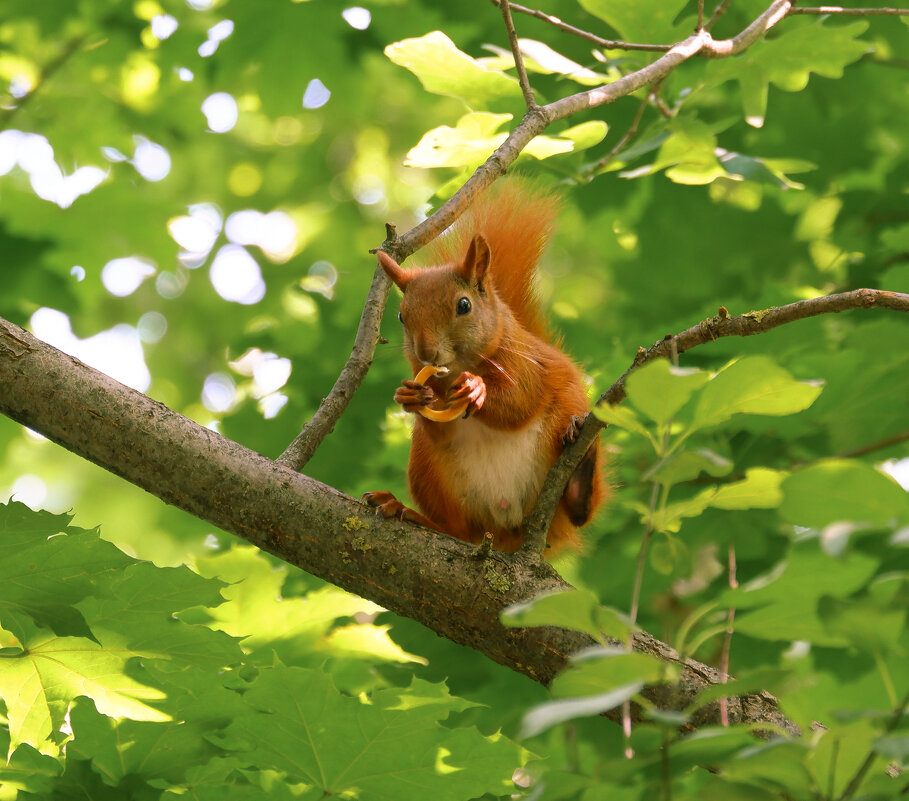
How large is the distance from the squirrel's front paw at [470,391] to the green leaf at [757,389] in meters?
0.93

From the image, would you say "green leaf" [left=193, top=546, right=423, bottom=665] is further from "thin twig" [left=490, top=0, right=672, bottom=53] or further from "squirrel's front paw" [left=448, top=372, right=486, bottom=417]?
"thin twig" [left=490, top=0, right=672, bottom=53]

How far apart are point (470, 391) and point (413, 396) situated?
5.2 inches

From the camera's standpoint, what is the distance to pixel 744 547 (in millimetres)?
2584

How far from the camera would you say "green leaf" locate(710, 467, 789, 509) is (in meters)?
0.94

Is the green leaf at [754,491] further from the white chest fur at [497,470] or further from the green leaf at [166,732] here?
the white chest fur at [497,470]

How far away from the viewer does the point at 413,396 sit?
173 centimetres

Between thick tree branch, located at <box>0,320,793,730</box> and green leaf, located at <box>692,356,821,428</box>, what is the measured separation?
660 mm

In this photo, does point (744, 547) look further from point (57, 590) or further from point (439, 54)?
point (57, 590)

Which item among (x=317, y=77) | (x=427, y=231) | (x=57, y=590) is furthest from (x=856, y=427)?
(x=317, y=77)

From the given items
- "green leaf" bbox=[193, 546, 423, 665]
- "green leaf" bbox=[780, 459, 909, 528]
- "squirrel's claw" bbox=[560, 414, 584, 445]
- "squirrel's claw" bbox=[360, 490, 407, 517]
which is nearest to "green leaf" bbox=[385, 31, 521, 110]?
"squirrel's claw" bbox=[560, 414, 584, 445]

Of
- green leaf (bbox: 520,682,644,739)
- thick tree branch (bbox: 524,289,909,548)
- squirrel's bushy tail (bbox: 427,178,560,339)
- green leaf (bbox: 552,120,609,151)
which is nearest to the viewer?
green leaf (bbox: 520,682,644,739)

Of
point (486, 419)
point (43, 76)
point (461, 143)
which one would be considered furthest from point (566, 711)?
point (43, 76)

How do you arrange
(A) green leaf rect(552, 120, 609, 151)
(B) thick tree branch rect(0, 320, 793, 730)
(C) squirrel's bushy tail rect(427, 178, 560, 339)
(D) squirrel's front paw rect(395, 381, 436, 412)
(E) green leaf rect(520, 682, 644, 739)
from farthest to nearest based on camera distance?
(C) squirrel's bushy tail rect(427, 178, 560, 339) < (A) green leaf rect(552, 120, 609, 151) < (D) squirrel's front paw rect(395, 381, 436, 412) < (B) thick tree branch rect(0, 320, 793, 730) < (E) green leaf rect(520, 682, 644, 739)

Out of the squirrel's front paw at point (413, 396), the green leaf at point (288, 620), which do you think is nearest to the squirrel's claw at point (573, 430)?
the squirrel's front paw at point (413, 396)
